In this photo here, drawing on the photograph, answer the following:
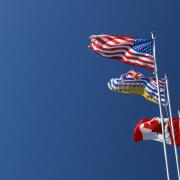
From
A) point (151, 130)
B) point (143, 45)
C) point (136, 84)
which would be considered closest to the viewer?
point (143, 45)

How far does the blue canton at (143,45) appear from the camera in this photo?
25422mm

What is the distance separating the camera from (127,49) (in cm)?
2566

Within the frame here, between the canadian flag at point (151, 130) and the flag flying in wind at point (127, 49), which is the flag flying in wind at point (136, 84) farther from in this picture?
the flag flying in wind at point (127, 49)

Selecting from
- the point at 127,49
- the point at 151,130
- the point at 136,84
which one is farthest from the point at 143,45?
the point at 151,130

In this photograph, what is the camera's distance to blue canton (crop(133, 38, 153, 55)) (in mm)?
25422

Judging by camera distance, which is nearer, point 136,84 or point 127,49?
point 127,49

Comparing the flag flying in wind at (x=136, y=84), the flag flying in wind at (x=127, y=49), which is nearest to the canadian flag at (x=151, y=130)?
the flag flying in wind at (x=136, y=84)

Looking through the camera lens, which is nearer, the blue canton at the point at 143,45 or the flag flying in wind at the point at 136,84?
the blue canton at the point at 143,45

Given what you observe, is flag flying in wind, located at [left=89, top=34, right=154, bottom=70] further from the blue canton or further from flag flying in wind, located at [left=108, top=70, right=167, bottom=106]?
flag flying in wind, located at [left=108, top=70, right=167, bottom=106]

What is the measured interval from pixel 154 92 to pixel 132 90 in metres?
1.17

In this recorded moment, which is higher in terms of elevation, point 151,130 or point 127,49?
point 127,49

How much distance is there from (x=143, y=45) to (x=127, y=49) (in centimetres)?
79

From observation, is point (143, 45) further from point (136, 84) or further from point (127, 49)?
point (136, 84)

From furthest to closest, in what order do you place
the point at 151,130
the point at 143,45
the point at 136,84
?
the point at 136,84 < the point at 151,130 < the point at 143,45
